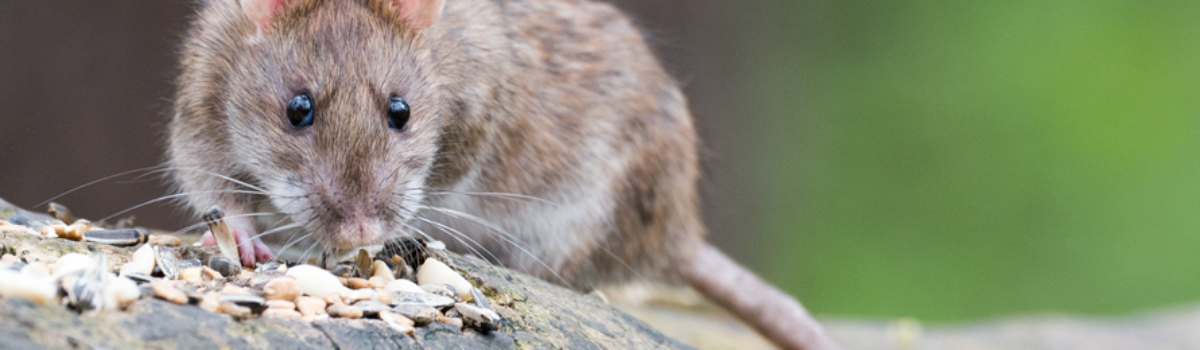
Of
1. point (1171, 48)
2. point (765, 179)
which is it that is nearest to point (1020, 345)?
point (765, 179)

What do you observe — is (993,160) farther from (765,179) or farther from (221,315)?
(221,315)

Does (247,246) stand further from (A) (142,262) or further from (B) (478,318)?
(B) (478,318)

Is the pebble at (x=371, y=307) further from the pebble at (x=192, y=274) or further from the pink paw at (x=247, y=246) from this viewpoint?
the pink paw at (x=247, y=246)

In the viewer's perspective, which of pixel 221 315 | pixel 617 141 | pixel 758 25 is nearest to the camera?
pixel 221 315

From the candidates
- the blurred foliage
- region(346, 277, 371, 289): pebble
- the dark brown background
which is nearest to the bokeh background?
the blurred foliage

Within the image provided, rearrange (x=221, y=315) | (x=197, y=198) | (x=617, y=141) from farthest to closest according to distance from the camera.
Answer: (x=617, y=141) → (x=197, y=198) → (x=221, y=315)

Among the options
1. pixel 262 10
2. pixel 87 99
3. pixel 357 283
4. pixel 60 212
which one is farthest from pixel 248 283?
pixel 87 99

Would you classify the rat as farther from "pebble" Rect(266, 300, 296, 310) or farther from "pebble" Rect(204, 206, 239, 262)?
"pebble" Rect(266, 300, 296, 310)
